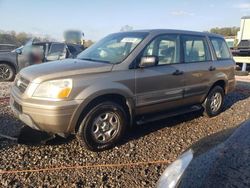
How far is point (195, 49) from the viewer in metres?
5.91

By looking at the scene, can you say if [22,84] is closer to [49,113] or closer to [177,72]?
[49,113]

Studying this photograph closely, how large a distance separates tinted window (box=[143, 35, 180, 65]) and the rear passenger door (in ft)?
0.64

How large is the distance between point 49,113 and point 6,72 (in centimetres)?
788

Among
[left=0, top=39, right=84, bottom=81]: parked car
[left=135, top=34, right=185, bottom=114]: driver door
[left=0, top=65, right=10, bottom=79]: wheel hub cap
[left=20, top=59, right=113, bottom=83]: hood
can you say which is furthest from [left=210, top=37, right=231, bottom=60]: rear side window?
[left=0, top=65, right=10, bottom=79]: wheel hub cap

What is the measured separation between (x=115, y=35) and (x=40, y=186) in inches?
123

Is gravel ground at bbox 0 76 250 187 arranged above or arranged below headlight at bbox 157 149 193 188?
below

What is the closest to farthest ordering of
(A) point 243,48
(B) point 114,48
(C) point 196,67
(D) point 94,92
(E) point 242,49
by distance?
(D) point 94,92 → (B) point 114,48 → (C) point 196,67 → (E) point 242,49 → (A) point 243,48

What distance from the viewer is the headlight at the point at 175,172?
2143 mm

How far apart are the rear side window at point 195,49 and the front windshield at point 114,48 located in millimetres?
962

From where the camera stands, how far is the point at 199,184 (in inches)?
72.0

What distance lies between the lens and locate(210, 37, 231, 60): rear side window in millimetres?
6412

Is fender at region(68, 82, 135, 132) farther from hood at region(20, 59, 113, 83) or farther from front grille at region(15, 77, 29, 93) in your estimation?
front grille at region(15, 77, 29, 93)

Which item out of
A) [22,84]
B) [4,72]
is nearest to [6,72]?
[4,72]

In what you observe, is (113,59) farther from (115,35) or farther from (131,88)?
(115,35)
